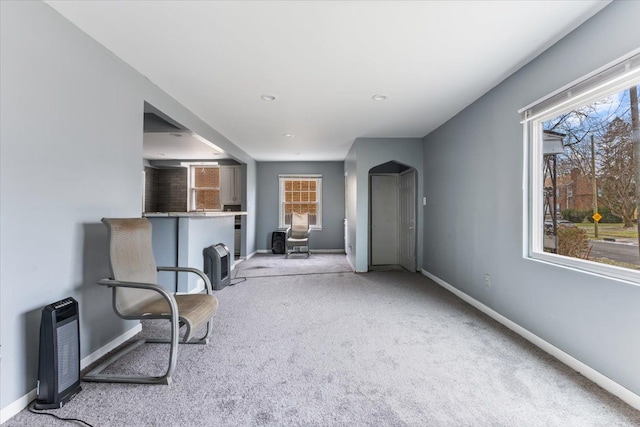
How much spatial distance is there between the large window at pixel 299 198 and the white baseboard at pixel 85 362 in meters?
5.22

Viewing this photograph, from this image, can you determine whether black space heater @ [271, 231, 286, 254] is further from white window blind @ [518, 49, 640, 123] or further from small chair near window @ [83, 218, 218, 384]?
white window blind @ [518, 49, 640, 123]

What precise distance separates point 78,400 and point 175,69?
100 inches

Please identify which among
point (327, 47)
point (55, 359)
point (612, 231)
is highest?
point (327, 47)

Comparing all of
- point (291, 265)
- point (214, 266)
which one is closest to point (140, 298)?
point (214, 266)

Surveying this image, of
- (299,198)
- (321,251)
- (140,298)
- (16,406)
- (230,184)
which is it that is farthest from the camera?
(299,198)

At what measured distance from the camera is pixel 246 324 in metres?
2.91

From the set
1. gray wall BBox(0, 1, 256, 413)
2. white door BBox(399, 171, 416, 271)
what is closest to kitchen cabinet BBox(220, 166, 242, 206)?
white door BBox(399, 171, 416, 271)

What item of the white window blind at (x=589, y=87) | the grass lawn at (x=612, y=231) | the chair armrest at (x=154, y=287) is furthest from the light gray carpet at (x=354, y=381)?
the white window blind at (x=589, y=87)

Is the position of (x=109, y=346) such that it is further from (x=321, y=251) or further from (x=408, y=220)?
(x=321, y=251)

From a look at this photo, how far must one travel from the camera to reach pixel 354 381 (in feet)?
6.37

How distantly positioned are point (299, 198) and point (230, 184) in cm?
175

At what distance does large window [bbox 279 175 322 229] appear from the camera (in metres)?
7.82

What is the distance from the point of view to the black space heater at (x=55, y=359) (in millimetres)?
1638

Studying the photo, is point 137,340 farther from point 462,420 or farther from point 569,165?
point 569,165
